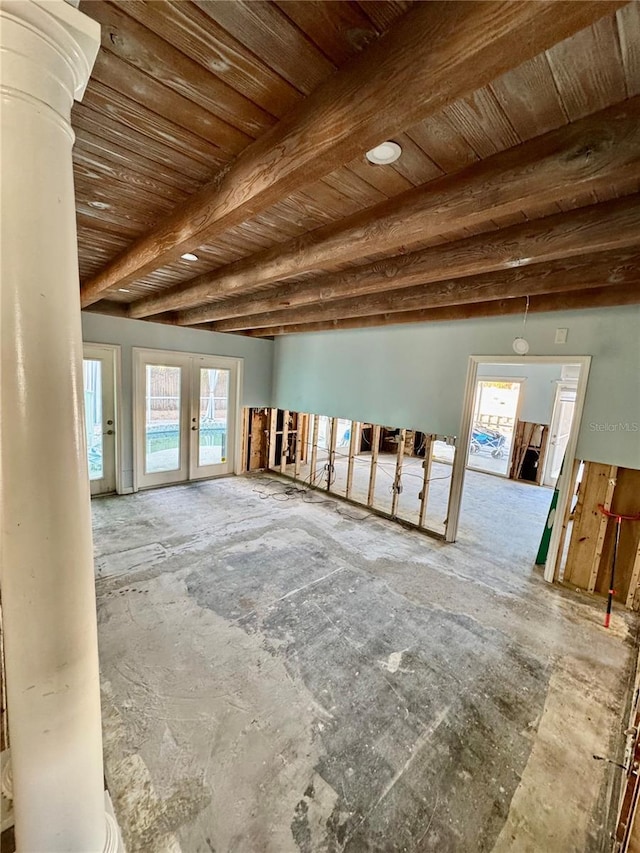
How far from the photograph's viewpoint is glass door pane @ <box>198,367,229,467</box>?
5836mm

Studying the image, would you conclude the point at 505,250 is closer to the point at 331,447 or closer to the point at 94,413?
the point at 331,447

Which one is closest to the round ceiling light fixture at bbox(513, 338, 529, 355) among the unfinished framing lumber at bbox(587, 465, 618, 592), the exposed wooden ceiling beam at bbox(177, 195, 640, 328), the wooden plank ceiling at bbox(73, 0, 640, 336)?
the wooden plank ceiling at bbox(73, 0, 640, 336)

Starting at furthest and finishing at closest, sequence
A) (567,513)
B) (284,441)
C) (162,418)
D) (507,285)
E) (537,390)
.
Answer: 1. (537,390)
2. (284,441)
3. (162,418)
4. (567,513)
5. (507,285)

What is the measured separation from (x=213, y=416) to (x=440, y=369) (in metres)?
3.89

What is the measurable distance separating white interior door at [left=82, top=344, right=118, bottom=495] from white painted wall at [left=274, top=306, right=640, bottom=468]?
2.75 metres

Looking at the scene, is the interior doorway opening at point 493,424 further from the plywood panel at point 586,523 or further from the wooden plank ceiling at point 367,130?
the wooden plank ceiling at point 367,130

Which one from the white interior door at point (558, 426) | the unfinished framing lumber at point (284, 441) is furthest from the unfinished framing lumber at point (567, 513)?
the unfinished framing lumber at point (284, 441)

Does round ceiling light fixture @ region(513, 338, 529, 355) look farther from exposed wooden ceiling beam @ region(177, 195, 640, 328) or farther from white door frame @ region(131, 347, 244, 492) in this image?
white door frame @ region(131, 347, 244, 492)

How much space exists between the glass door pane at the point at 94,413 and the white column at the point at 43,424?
173 inches

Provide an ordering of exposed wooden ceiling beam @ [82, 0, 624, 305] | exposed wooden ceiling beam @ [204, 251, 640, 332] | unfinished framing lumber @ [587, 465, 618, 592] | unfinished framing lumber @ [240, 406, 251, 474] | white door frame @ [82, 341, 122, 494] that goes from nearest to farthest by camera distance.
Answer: exposed wooden ceiling beam @ [82, 0, 624, 305] < exposed wooden ceiling beam @ [204, 251, 640, 332] < unfinished framing lumber @ [587, 465, 618, 592] < white door frame @ [82, 341, 122, 494] < unfinished framing lumber @ [240, 406, 251, 474]

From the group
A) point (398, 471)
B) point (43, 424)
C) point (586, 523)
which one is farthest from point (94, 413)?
point (586, 523)

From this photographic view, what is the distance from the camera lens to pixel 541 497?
20.5 feet

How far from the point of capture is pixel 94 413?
4727 mm

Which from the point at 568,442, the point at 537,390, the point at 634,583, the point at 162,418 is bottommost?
the point at 634,583
